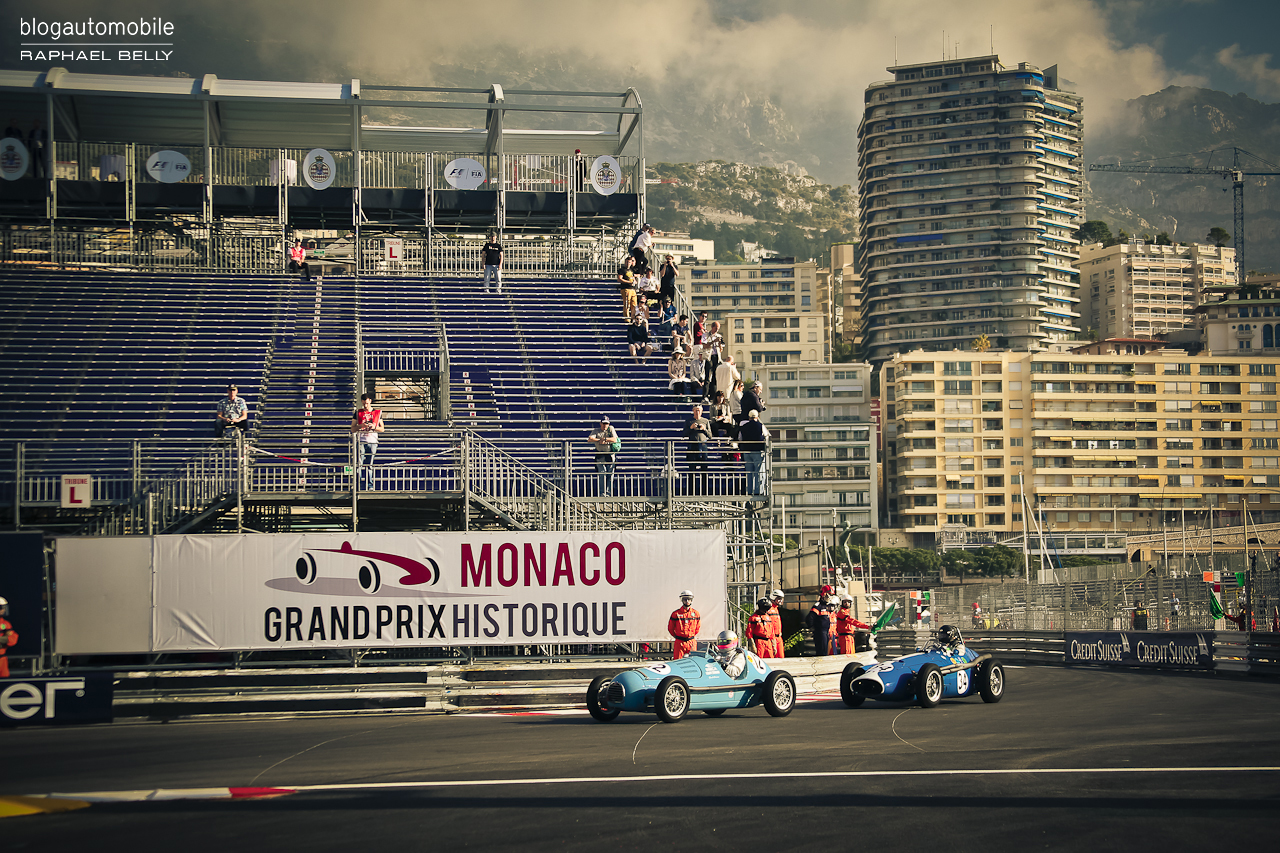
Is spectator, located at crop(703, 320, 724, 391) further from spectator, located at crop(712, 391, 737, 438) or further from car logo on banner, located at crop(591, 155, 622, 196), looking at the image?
car logo on banner, located at crop(591, 155, 622, 196)

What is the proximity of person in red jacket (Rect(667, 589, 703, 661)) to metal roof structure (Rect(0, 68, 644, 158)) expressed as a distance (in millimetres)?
24603

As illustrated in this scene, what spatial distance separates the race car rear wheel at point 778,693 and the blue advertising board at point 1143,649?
12.4 metres

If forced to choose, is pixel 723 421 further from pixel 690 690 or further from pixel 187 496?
pixel 690 690

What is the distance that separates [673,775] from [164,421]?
23.1 metres

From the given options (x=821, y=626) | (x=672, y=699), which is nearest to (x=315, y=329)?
(x=821, y=626)

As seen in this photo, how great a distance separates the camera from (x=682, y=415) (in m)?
31.3

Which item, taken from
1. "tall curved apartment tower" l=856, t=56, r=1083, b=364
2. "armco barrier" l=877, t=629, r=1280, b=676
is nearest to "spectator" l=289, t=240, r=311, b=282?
"armco barrier" l=877, t=629, r=1280, b=676

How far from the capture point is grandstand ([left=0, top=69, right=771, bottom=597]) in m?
23.4

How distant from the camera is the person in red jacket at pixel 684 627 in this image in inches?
719

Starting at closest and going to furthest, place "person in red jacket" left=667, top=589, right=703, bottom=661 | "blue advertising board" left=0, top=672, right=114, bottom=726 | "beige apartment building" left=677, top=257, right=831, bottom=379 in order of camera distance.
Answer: "blue advertising board" left=0, top=672, right=114, bottom=726 → "person in red jacket" left=667, top=589, right=703, bottom=661 → "beige apartment building" left=677, top=257, right=831, bottom=379

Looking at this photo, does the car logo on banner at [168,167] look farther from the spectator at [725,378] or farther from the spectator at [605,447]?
the spectator at [725,378]

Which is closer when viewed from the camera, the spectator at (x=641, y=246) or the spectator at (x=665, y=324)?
the spectator at (x=665, y=324)

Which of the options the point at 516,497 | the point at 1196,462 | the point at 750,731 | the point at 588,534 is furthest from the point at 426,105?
the point at 1196,462

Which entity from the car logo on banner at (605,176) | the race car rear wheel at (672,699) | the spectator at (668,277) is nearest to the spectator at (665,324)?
the spectator at (668,277)
